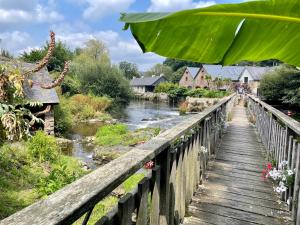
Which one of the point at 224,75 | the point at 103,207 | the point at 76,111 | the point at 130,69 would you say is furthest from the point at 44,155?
the point at 130,69

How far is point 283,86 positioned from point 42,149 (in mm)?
25498

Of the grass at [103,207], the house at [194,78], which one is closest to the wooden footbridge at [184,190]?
the grass at [103,207]

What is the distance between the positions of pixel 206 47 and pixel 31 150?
454 inches

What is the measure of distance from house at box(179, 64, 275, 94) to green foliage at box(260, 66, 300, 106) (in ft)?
69.6

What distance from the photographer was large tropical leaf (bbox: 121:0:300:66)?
1.52 m

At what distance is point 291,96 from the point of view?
28125 millimetres

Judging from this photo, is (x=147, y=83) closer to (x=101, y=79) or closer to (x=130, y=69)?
(x=130, y=69)

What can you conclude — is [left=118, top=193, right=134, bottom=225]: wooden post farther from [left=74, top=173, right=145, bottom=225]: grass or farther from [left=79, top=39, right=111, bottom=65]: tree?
[left=79, top=39, right=111, bottom=65]: tree

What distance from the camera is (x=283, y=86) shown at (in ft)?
100

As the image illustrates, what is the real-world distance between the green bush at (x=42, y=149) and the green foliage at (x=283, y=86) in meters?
21.5

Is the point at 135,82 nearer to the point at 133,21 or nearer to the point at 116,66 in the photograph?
the point at 116,66

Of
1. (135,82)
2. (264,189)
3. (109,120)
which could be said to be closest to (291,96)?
(109,120)

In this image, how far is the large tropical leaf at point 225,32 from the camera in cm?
152

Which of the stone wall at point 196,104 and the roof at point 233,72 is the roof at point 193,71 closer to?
the roof at point 233,72
